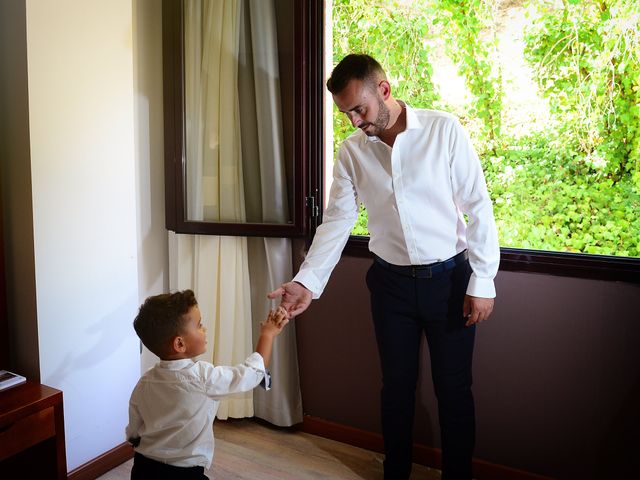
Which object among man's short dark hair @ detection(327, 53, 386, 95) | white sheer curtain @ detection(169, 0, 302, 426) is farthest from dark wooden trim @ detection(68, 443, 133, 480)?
man's short dark hair @ detection(327, 53, 386, 95)

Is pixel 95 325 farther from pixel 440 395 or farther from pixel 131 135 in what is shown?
pixel 440 395

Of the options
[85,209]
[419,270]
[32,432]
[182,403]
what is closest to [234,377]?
[182,403]

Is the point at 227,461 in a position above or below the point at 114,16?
below

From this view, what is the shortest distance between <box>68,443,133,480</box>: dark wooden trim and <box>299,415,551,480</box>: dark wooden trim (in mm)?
779

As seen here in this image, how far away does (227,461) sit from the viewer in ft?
7.91

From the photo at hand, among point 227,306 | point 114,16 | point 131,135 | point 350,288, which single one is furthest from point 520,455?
point 114,16

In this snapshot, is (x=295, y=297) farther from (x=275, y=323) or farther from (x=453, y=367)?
(x=453, y=367)

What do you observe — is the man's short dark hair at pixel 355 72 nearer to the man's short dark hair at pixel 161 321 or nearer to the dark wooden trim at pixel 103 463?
the man's short dark hair at pixel 161 321

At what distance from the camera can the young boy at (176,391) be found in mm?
1493

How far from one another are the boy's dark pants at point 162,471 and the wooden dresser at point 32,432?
0.55 m

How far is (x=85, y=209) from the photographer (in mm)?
2197

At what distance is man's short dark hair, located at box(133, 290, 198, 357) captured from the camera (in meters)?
1.50

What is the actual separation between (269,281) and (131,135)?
858 mm

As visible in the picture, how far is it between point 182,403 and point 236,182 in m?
1.31
